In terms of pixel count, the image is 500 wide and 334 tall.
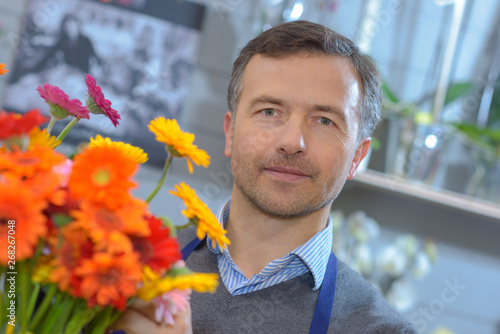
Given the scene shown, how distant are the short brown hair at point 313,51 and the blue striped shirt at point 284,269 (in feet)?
0.88

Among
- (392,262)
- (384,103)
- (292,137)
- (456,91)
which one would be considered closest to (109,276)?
(292,137)

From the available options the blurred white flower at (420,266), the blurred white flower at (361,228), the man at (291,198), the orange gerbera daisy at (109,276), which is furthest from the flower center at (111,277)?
the blurred white flower at (420,266)

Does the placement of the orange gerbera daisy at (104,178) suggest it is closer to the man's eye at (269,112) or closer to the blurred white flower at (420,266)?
the man's eye at (269,112)

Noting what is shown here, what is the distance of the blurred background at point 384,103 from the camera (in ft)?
6.02

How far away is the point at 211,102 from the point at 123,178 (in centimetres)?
163

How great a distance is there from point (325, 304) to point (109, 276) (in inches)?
26.2

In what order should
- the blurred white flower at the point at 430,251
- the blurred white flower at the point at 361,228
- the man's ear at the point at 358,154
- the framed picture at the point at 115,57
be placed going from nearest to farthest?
1. the man's ear at the point at 358,154
2. the framed picture at the point at 115,57
3. the blurred white flower at the point at 361,228
4. the blurred white flower at the point at 430,251

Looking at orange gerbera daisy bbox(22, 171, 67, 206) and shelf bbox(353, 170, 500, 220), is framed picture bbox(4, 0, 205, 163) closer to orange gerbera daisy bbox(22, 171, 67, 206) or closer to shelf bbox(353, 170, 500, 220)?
shelf bbox(353, 170, 500, 220)

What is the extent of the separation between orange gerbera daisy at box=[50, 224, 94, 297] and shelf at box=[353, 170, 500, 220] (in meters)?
1.52

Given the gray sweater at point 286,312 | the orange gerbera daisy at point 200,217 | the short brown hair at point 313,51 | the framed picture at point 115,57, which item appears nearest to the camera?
the orange gerbera daisy at point 200,217

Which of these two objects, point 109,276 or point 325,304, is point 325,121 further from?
point 109,276

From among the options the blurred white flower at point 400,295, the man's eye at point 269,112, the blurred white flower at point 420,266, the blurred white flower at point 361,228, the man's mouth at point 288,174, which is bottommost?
the blurred white flower at point 400,295

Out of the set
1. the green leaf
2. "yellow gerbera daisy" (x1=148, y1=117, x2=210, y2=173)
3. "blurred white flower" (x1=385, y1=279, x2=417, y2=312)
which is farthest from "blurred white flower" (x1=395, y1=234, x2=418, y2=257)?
"yellow gerbera daisy" (x1=148, y1=117, x2=210, y2=173)

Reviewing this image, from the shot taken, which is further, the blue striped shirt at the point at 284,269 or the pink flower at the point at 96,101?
the blue striped shirt at the point at 284,269
